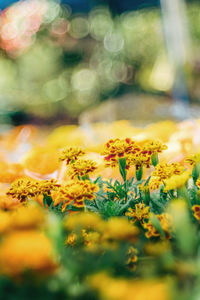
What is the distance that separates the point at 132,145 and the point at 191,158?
0.11 meters

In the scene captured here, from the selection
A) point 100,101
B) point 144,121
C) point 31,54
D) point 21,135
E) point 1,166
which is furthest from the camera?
point 100,101

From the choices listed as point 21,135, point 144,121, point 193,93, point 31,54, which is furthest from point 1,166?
point 193,93

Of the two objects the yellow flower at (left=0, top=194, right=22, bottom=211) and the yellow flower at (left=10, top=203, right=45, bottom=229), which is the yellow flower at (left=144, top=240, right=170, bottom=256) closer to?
the yellow flower at (left=10, top=203, right=45, bottom=229)

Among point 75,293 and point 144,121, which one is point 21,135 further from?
point 75,293

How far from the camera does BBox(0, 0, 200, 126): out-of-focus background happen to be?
3.10 meters

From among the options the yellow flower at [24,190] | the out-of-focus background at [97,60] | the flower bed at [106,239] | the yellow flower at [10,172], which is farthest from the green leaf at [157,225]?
the out-of-focus background at [97,60]

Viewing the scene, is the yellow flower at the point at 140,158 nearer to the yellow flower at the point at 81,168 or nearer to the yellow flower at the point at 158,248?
the yellow flower at the point at 81,168

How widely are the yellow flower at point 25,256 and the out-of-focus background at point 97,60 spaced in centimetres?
261

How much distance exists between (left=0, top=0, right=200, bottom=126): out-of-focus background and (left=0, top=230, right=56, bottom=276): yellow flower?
103 inches

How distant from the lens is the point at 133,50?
13.0 ft

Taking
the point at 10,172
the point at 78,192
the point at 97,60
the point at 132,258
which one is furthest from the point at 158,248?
the point at 97,60

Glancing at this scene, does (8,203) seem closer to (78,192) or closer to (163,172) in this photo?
(78,192)

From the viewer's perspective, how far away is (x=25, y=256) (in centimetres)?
31

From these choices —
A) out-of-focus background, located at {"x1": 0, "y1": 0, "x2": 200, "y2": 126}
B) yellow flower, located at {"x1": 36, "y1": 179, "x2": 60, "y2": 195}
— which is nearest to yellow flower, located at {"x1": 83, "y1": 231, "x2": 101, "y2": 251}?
yellow flower, located at {"x1": 36, "y1": 179, "x2": 60, "y2": 195}
